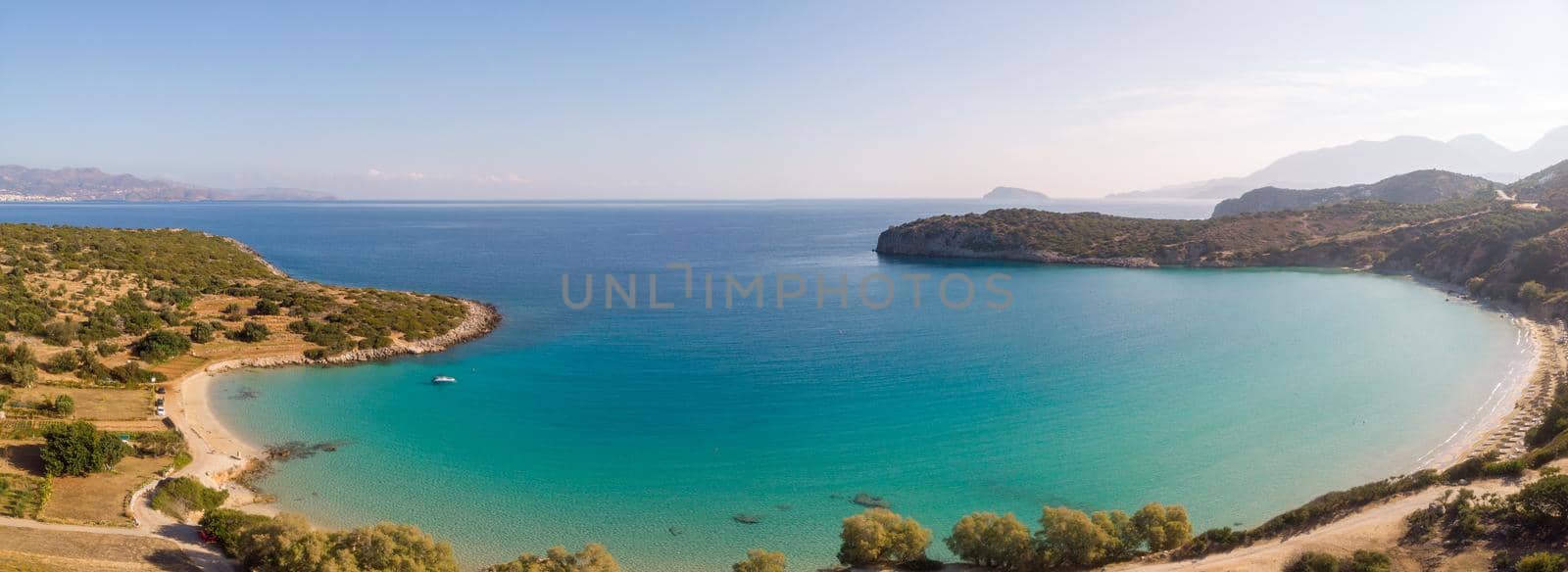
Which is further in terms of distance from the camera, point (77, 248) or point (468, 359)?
point (77, 248)

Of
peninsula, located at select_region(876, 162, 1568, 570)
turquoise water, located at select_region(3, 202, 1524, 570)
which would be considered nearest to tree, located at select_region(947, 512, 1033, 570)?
peninsula, located at select_region(876, 162, 1568, 570)

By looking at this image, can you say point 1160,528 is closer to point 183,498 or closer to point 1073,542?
point 1073,542

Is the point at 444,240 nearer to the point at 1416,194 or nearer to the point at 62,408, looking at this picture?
the point at 62,408

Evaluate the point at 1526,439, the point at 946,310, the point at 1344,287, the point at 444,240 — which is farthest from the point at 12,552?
the point at 444,240

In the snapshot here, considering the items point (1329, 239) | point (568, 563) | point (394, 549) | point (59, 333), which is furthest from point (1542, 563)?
point (1329, 239)

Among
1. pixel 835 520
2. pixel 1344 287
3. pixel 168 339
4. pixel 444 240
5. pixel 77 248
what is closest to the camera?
pixel 835 520

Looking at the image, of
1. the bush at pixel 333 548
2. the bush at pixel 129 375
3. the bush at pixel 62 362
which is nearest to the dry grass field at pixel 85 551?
the bush at pixel 333 548

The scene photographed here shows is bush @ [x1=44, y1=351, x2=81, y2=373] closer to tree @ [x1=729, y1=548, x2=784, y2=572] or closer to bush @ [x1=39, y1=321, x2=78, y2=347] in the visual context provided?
bush @ [x1=39, y1=321, x2=78, y2=347]
